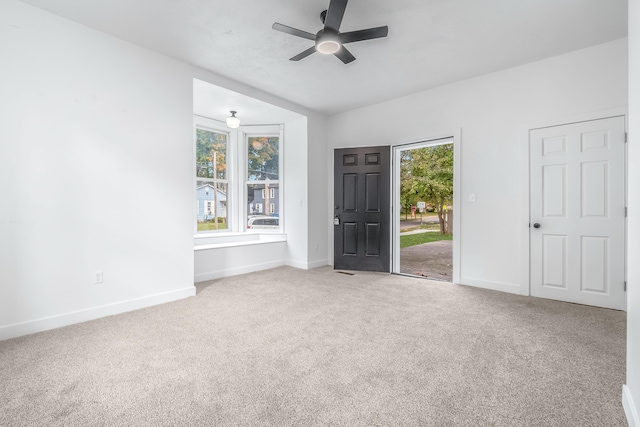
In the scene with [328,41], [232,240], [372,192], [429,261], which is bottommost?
[429,261]

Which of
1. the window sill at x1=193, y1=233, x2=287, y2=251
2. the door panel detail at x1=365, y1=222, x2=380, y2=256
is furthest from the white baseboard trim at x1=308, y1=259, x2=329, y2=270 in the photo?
the door panel detail at x1=365, y1=222, x2=380, y2=256

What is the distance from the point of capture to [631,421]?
1.38m

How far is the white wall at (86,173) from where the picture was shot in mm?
2424

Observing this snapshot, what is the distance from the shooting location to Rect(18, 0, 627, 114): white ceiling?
2.50 metres

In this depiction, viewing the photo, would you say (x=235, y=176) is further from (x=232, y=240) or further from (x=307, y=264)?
(x=307, y=264)

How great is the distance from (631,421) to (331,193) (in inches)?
178

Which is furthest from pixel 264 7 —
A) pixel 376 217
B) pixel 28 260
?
pixel 376 217

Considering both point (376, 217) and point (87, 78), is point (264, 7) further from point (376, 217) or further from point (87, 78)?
point (376, 217)

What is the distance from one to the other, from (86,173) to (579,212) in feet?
16.9

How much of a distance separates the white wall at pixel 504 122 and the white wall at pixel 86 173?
3525mm

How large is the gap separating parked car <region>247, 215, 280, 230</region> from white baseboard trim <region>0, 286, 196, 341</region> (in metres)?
2.26

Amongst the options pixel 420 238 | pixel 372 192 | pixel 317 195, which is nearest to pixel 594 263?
pixel 372 192

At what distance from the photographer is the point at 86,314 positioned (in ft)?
9.05

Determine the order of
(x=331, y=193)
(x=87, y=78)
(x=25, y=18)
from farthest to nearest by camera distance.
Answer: (x=331, y=193) < (x=87, y=78) < (x=25, y=18)
